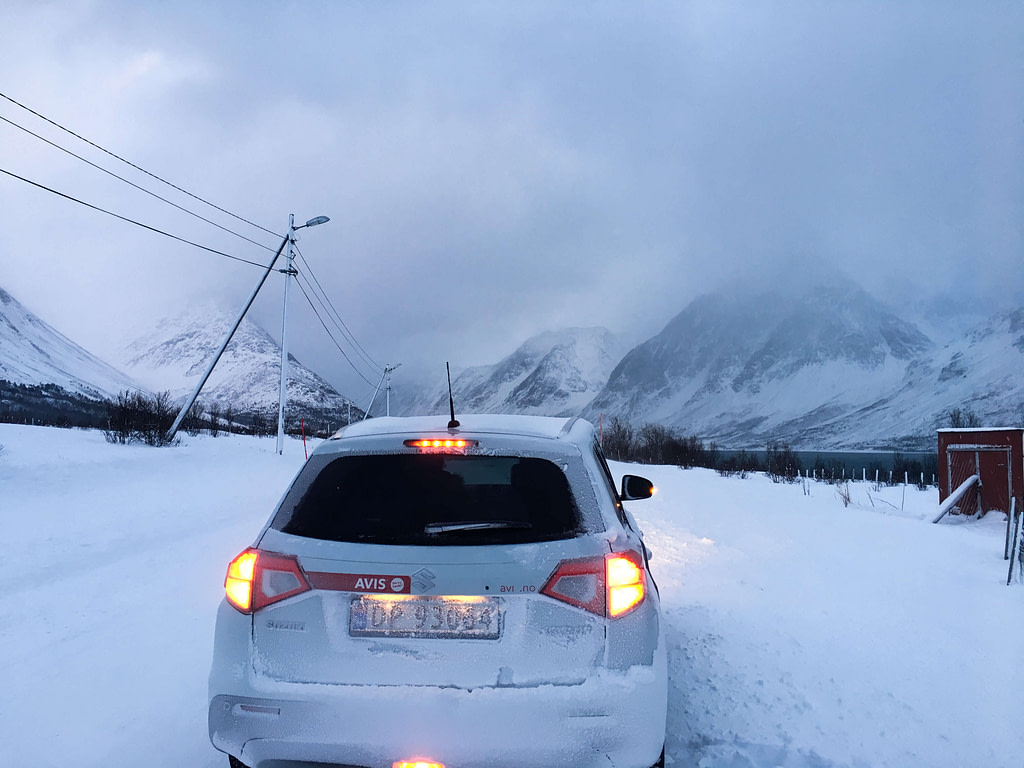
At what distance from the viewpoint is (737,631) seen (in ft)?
17.0

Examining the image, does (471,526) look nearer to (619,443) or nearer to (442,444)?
(442,444)

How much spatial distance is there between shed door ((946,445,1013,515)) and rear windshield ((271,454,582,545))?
40.6 feet

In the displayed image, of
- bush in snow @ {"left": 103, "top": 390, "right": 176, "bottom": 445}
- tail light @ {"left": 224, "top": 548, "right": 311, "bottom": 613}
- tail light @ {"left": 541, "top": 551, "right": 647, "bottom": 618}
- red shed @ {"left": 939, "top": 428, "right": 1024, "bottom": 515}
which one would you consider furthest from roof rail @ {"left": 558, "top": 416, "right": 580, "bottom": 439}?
bush in snow @ {"left": 103, "top": 390, "right": 176, "bottom": 445}

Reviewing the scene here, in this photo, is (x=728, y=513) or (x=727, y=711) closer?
(x=727, y=711)

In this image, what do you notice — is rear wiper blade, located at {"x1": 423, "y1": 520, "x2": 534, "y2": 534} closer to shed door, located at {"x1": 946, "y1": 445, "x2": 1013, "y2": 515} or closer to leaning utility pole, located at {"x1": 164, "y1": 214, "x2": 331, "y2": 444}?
shed door, located at {"x1": 946, "y1": 445, "x2": 1013, "y2": 515}

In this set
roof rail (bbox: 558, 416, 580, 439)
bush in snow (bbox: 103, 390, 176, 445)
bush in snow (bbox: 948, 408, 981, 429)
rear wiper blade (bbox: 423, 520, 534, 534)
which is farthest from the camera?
bush in snow (bbox: 948, 408, 981, 429)

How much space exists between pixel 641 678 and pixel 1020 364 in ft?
790

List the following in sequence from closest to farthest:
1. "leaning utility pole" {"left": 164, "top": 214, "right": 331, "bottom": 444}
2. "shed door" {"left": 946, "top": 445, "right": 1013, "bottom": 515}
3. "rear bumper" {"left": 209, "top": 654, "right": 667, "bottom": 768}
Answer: "rear bumper" {"left": 209, "top": 654, "right": 667, "bottom": 768}, "shed door" {"left": 946, "top": 445, "right": 1013, "bottom": 515}, "leaning utility pole" {"left": 164, "top": 214, "right": 331, "bottom": 444}

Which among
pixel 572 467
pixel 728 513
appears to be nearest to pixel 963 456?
pixel 728 513

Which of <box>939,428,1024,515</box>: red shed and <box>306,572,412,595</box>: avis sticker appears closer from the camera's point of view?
<box>306,572,412,595</box>: avis sticker

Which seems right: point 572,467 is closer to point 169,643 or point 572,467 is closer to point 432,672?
point 432,672

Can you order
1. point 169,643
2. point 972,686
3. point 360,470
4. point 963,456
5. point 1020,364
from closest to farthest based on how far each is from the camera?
1. point 360,470
2. point 972,686
3. point 169,643
4. point 963,456
5. point 1020,364

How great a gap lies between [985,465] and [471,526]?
43.3 ft

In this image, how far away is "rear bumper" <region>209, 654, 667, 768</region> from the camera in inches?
83.4
